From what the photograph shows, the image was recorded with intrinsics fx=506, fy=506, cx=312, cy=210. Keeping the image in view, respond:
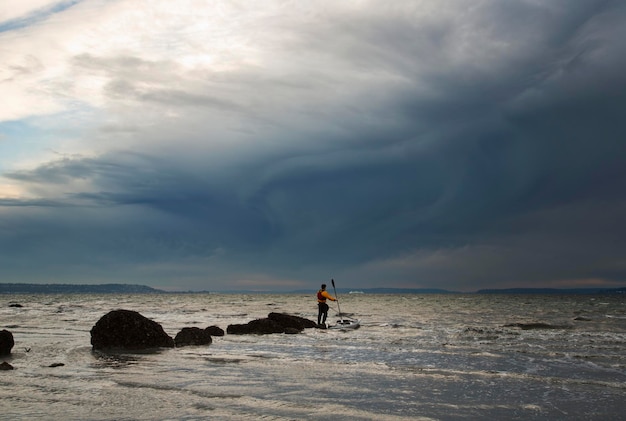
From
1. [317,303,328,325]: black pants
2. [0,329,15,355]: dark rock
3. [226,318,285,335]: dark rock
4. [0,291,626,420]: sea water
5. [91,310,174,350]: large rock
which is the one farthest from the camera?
[317,303,328,325]: black pants

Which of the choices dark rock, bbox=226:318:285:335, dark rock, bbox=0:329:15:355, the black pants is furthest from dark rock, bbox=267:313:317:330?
dark rock, bbox=0:329:15:355

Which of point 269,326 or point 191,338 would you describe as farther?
point 269,326

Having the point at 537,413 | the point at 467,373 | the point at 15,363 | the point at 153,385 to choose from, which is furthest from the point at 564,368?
the point at 15,363

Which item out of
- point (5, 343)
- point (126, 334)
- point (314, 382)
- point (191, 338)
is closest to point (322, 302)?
point (191, 338)

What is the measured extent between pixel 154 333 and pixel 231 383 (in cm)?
806

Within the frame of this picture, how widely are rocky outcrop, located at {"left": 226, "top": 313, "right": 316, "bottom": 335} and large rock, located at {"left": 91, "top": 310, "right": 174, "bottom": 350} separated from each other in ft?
24.5

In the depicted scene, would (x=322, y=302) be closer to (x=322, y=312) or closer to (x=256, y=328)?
(x=322, y=312)

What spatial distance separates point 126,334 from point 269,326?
962 cm

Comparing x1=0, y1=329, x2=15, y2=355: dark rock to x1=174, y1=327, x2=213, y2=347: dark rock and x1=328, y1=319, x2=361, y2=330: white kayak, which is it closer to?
Answer: x1=174, y1=327, x2=213, y2=347: dark rock

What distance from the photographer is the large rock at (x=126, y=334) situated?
59.1 feet

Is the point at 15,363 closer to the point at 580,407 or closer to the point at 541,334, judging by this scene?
the point at 580,407

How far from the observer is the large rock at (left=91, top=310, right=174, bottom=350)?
59.1 ft

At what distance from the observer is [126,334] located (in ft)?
59.9

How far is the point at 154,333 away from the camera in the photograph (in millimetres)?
18656
